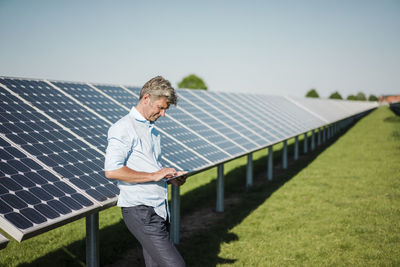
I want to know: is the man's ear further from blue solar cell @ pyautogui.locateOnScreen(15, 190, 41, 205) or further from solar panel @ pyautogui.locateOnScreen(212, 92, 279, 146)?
solar panel @ pyautogui.locateOnScreen(212, 92, 279, 146)

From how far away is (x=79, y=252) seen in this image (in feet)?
27.7

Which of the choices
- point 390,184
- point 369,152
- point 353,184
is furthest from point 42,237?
point 369,152

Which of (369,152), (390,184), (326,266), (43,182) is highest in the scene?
(43,182)

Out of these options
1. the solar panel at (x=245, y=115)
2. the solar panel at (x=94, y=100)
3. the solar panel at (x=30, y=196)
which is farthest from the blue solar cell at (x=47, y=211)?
the solar panel at (x=245, y=115)

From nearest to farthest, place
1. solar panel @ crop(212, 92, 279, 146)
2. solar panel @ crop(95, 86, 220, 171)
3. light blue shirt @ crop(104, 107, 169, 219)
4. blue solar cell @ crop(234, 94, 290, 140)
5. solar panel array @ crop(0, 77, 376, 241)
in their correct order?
light blue shirt @ crop(104, 107, 169, 219)
solar panel array @ crop(0, 77, 376, 241)
solar panel @ crop(95, 86, 220, 171)
solar panel @ crop(212, 92, 279, 146)
blue solar cell @ crop(234, 94, 290, 140)

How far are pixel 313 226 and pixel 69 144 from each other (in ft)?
22.9

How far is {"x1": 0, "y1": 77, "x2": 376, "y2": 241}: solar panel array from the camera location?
4.18m

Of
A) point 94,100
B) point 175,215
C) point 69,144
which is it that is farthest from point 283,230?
point 69,144

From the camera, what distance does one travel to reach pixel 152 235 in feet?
13.1

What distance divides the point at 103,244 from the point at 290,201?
6502mm

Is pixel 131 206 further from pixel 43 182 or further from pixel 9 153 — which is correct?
pixel 9 153

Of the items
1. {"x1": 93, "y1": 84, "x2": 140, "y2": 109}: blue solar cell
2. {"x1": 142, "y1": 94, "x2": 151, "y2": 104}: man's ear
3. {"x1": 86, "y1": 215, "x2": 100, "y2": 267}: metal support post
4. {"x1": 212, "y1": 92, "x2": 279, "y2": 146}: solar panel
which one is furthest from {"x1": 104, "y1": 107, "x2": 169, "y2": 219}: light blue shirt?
{"x1": 212, "y1": 92, "x2": 279, "y2": 146}: solar panel

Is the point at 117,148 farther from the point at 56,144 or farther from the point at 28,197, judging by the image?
the point at 56,144

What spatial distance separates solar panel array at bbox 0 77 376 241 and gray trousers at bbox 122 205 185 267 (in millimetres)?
778
